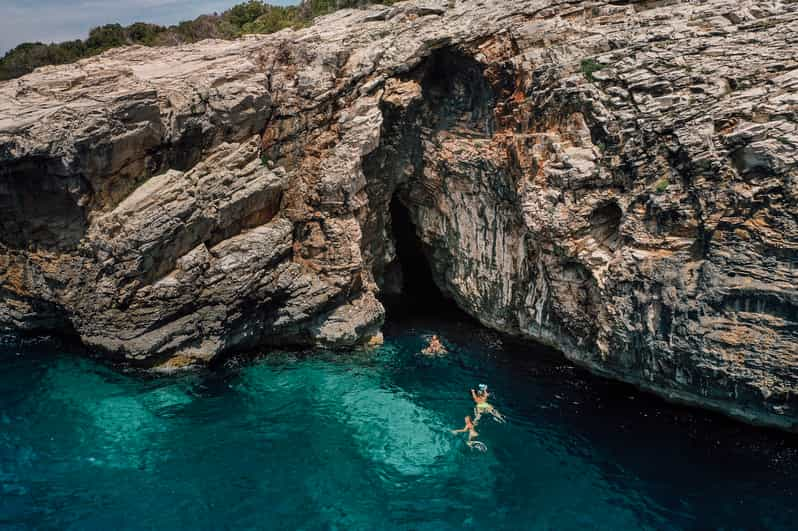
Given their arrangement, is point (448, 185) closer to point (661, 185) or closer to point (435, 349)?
point (435, 349)

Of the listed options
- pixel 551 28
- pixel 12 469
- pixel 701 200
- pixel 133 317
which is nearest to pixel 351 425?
pixel 133 317

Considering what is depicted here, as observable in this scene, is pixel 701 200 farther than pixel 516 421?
No

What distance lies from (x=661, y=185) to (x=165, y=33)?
111ft

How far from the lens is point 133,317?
21062 millimetres

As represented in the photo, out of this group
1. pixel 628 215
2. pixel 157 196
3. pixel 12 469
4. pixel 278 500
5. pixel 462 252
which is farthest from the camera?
pixel 462 252

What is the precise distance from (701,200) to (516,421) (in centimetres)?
998

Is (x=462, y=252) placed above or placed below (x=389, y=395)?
above

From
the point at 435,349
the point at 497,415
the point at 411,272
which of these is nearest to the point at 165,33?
the point at 411,272

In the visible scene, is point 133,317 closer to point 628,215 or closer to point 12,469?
point 12,469

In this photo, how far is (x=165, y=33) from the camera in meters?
36.4

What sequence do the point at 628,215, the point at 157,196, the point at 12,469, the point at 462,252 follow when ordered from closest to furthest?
the point at 12,469 < the point at 628,215 < the point at 157,196 < the point at 462,252

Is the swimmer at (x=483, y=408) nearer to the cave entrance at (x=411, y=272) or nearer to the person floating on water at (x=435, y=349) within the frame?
the person floating on water at (x=435, y=349)

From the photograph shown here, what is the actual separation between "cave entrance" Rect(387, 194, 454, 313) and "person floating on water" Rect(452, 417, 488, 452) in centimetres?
1005

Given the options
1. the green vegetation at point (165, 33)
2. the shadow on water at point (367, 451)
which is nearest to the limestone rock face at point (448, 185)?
the shadow on water at point (367, 451)
